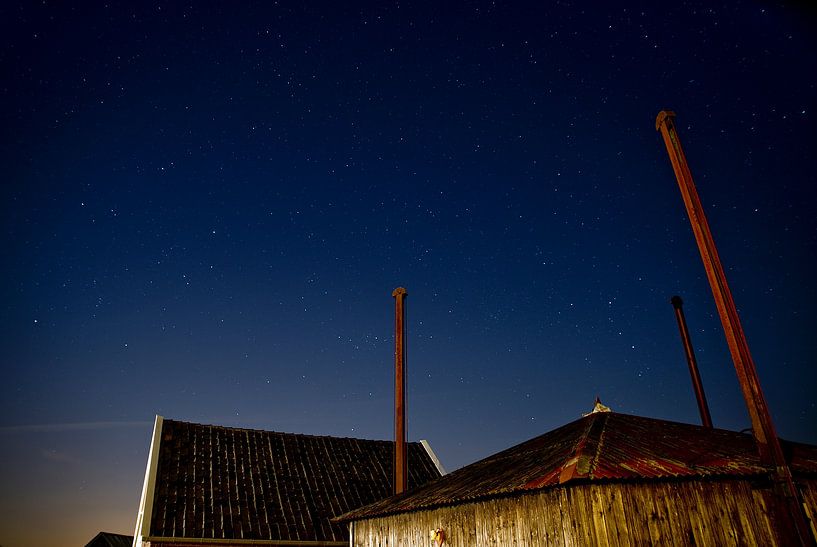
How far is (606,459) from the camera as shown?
32.4ft

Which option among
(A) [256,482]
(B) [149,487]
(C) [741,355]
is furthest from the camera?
(A) [256,482]

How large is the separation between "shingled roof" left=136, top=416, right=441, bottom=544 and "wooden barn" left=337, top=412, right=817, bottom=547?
8.64 meters

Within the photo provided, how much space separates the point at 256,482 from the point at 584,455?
1453 cm

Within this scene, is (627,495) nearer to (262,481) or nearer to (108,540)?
(262,481)

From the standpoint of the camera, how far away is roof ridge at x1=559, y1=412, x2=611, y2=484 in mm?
9258

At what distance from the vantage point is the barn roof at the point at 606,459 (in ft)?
31.0

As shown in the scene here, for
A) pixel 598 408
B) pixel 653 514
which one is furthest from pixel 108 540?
pixel 653 514

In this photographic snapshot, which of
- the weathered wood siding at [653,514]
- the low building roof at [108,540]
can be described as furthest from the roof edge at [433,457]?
the low building roof at [108,540]

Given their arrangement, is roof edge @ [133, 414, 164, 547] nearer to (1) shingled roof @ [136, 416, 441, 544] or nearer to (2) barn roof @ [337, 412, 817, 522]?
(1) shingled roof @ [136, 416, 441, 544]

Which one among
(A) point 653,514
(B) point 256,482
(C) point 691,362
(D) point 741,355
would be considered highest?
(C) point 691,362

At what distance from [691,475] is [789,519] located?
166 cm

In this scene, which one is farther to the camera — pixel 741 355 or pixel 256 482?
pixel 256 482

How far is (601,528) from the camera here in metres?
8.93

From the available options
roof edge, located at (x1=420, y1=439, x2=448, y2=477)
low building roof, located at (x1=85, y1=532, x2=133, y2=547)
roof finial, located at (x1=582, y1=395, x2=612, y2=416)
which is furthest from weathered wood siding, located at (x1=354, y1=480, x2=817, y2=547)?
low building roof, located at (x1=85, y1=532, x2=133, y2=547)
